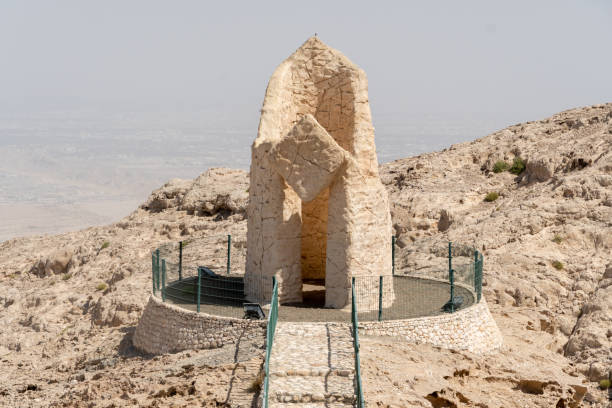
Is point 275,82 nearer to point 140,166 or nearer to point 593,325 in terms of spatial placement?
point 593,325

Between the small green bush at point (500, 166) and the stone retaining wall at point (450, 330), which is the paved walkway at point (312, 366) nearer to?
the stone retaining wall at point (450, 330)

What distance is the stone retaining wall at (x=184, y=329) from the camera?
752 inches

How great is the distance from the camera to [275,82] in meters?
21.9

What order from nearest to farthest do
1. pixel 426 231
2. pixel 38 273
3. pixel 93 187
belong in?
1. pixel 426 231
2. pixel 38 273
3. pixel 93 187

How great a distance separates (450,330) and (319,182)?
4.87 metres

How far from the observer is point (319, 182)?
66.0 ft

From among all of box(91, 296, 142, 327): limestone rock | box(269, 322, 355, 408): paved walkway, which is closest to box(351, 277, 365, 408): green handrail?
box(269, 322, 355, 408): paved walkway

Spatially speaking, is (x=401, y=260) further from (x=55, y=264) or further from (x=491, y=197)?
(x=55, y=264)

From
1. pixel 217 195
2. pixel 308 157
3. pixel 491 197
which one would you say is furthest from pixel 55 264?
pixel 308 157

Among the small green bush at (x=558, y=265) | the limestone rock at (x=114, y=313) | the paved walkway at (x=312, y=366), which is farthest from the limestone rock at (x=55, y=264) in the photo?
the small green bush at (x=558, y=265)

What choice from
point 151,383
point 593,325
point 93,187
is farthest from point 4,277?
point 93,187

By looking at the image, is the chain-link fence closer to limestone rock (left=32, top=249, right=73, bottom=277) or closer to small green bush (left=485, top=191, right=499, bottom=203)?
small green bush (left=485, top=191, right=499, bottom=203)

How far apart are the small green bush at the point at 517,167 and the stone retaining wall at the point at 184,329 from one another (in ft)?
72.7

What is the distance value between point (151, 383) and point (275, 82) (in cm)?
879
